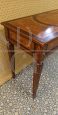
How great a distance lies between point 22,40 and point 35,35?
164 millimetres

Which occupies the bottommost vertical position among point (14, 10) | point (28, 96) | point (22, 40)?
point (28, 96)

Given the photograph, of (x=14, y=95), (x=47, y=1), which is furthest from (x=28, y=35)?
(x=47, y=1)

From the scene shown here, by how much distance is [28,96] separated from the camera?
1509mm

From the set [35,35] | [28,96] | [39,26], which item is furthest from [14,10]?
[28,96]

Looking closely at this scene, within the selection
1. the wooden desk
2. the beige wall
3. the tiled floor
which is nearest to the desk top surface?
the wooden desk

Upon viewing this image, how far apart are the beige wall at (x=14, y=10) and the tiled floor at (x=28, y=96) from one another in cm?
15

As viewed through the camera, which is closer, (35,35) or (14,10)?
(35,35)

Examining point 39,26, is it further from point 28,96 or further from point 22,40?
point 28,96

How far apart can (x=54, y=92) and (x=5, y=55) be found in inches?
27.3

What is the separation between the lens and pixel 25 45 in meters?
1.17

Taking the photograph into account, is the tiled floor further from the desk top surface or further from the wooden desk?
the desk top surface

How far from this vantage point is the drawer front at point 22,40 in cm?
111

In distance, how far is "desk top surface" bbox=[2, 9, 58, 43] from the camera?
3.47ft

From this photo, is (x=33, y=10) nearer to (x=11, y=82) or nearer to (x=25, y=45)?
(x=25, y=45)
